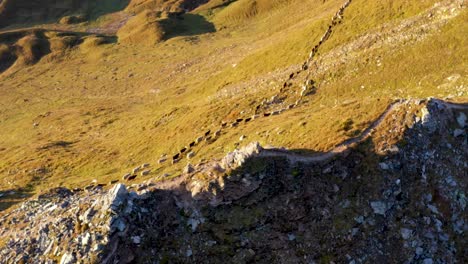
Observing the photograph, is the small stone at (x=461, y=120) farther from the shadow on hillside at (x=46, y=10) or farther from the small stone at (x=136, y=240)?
the shadow on hillside at (x=46, y=10)

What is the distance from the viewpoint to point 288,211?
23953 millimetres

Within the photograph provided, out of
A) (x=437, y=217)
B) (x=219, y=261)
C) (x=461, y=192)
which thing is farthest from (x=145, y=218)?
(x=461, y=192)

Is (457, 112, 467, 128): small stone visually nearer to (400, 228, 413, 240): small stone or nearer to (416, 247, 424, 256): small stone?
(400, 228, 413, 240): small stone

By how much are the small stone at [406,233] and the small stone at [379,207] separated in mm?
1534

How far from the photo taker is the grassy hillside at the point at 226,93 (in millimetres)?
38397

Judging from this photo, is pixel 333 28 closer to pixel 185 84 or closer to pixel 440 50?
pixel 440 50

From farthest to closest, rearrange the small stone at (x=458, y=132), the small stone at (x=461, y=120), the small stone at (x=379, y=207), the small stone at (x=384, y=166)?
the small stone at (x=461, y=120) < the small stone at (x=458, y=132) < the small stone at (x=384, y=166) < the small stone at (x=379, y=207)

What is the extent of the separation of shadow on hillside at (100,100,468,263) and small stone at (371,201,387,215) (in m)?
0.26

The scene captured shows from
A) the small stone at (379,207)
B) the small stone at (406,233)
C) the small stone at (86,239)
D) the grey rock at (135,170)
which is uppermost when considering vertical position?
the small stone at (86,239)

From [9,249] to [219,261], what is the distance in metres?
14.3

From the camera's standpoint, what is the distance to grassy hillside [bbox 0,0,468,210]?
38.4m

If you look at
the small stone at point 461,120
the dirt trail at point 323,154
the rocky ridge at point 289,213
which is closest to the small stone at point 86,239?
the rocky ridge at point 289,213

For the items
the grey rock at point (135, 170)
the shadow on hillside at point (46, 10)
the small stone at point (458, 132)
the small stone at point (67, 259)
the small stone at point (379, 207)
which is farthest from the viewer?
the shadow on hillside at point (46, 10)

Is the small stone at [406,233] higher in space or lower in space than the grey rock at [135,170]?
higher
